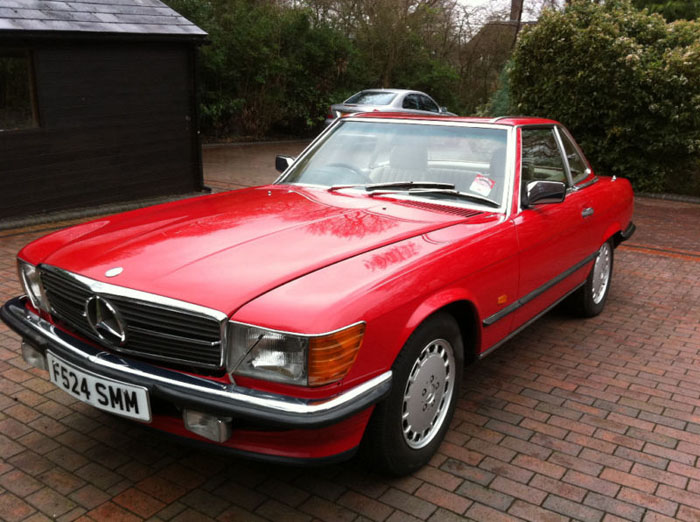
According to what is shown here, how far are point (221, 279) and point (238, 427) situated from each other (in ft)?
1.92

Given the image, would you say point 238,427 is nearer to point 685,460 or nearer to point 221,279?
point 221,279

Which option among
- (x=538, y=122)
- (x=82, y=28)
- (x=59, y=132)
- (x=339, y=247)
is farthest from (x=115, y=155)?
(x=339, y=247)

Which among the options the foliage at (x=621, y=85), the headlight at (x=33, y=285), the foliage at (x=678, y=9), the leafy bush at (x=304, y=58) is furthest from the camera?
the leafy bush at (x=304, y=58)

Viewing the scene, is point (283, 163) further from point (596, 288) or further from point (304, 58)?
point (304, 58)

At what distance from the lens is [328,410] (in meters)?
2.36

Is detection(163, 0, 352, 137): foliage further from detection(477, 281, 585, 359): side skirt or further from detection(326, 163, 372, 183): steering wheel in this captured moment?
detection(477, 281, 585, 359): side skirt

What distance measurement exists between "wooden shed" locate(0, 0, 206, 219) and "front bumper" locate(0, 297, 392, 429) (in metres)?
6.56

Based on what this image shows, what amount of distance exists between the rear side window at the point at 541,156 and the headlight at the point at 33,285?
2838 mm

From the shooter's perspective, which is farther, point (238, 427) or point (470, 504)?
point (470, 504)

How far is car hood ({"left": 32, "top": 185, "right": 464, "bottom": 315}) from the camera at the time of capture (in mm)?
2568

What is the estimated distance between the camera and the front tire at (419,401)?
8.93ft

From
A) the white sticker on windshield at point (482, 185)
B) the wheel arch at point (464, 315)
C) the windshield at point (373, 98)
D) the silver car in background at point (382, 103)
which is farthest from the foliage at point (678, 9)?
the wheel arch at point (464, 315)

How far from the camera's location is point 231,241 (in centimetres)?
300

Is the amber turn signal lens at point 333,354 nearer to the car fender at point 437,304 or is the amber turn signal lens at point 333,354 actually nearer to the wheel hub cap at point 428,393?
the car fender at point 437,304
